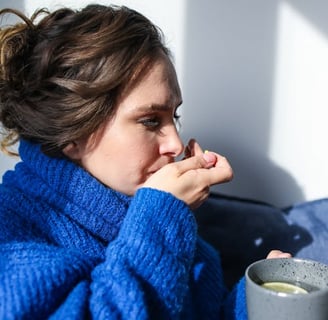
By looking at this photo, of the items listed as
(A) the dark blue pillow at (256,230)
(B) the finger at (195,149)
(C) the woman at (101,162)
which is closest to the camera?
(C) the woman at (101,162)

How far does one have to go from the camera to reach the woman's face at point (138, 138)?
94 centimetres

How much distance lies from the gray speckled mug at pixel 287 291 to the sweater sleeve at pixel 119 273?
125 millimetres

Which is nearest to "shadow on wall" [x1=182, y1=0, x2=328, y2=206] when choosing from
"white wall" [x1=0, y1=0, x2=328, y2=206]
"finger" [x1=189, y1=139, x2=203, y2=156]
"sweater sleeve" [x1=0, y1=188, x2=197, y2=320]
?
"white wall" [x1=0, y1=0, x2=328, y2=206]

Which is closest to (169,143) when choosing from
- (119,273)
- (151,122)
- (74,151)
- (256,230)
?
(151,122)

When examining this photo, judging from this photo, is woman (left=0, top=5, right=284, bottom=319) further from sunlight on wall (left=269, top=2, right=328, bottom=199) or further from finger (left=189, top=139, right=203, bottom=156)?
sunlight on wall (left=269, top=2, right=328, bottom=199)

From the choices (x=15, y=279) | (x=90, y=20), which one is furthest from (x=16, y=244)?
(x=90, y=20)

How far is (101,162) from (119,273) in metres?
0.24

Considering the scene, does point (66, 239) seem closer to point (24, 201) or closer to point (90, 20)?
point (24, 201)

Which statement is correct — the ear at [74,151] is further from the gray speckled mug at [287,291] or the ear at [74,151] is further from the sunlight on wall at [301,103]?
the sunlight on wall at [301,103]

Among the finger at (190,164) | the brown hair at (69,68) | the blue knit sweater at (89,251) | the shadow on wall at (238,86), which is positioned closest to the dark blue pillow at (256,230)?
the shadow on wall at (238,86)

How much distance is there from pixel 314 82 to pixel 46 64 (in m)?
0.64

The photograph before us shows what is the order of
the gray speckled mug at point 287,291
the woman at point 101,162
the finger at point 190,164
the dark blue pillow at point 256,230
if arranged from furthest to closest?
the dark blue pillow at point 256,230 → the finger at point 190,164 → the woman at point 101,162 → the gray speckled mug at point 287,291

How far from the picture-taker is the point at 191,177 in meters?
0.92

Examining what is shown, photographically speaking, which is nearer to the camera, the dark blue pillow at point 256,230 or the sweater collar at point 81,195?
the sweater collar at point 81,195
